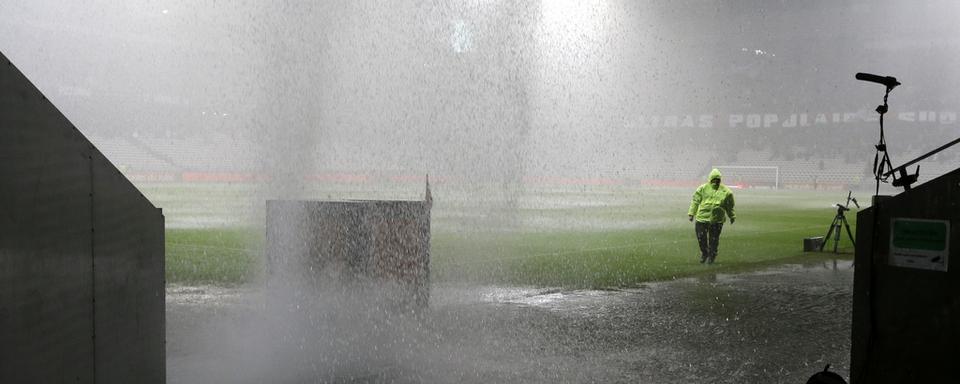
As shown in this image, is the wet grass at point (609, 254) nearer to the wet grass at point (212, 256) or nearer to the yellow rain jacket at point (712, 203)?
the yellow rain jacket at point (712, 203)

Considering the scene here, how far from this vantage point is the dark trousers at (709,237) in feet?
37.6

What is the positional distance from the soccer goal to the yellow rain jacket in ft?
155

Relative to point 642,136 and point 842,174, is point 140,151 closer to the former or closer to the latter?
point 642,136

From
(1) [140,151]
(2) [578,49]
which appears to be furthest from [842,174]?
(1) [140,151]

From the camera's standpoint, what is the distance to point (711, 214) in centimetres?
1155

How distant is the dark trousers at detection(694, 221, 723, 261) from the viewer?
11.5 meters

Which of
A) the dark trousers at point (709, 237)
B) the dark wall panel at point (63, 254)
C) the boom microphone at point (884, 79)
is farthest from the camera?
the dark trousers at point (709, 237)

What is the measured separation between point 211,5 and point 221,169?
27.8 meters

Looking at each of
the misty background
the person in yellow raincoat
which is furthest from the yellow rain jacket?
the misty background

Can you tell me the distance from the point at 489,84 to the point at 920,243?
14423 mm

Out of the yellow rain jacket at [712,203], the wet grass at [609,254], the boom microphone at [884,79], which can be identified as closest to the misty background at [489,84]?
the wet grass at [609,254]

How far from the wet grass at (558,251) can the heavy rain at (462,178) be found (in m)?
0.10

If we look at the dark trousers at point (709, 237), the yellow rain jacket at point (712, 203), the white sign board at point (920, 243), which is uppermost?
the white sign board at point (920, 243)

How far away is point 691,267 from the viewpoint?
1084 cm
